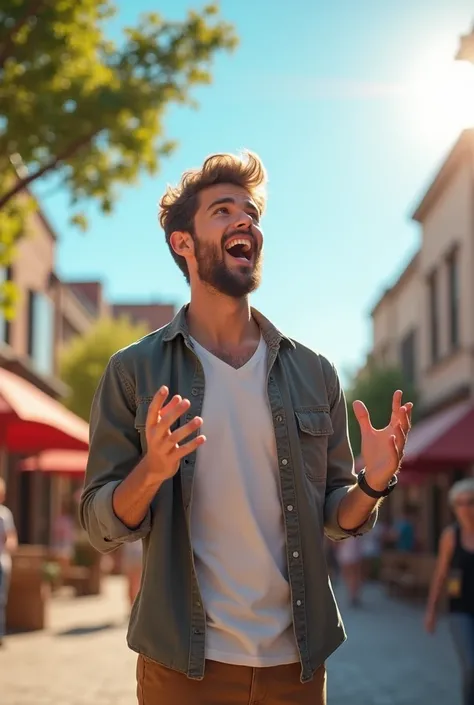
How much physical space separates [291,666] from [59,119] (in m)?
11.1

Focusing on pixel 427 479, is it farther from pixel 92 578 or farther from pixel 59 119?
pixel 59 119

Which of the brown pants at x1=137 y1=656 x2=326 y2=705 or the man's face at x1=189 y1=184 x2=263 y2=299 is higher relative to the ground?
the man's face at x1=189 y1=184 x2=263 y2=299

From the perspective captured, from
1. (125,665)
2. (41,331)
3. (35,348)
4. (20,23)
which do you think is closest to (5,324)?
(35,348)

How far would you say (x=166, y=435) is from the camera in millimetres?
2588

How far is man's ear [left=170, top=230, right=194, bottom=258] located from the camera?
3.27 m

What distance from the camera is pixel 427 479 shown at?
29125 millimetres

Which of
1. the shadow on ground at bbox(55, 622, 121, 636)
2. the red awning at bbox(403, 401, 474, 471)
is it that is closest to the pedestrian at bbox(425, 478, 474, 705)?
the shadow on ground at bbox(55, 622, 121, 636)

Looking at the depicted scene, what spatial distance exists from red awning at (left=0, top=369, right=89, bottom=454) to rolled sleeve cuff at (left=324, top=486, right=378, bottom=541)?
319 inches

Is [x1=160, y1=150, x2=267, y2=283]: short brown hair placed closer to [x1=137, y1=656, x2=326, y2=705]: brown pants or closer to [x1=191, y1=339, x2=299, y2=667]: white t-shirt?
[x1=191, y1=339, x2=299, y2=667]: white t-shirt

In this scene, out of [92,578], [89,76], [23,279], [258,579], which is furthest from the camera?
[23,279]

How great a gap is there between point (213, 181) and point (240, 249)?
23 cm

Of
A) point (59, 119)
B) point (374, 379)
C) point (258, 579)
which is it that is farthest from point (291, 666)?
point (374, 379)

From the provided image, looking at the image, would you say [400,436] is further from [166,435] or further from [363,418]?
[166,435]

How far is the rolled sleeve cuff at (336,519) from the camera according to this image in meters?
3.04
